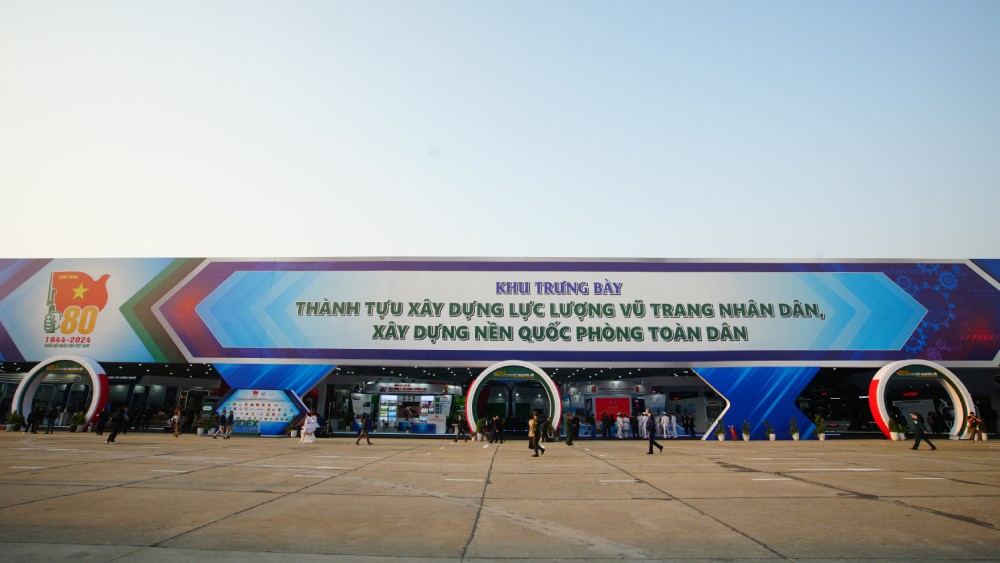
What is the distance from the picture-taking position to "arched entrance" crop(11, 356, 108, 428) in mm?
29547

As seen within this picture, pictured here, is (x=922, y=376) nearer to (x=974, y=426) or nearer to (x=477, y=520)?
(x=974, y=426)

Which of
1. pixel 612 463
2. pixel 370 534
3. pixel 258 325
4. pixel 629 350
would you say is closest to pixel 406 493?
pixel 370 534

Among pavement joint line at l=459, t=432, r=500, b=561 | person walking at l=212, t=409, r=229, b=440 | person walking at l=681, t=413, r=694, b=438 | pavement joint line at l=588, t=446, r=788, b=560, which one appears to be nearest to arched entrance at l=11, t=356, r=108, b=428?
person walking at l=212, t=409, r=229, b=440

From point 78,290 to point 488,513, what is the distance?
37701mm

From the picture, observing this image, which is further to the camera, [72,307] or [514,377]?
[72,307]

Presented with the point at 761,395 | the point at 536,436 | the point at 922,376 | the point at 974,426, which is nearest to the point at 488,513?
the point at 536,436

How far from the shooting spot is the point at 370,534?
20.8 feet

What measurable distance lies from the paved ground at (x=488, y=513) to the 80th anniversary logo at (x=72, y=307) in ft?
78.0

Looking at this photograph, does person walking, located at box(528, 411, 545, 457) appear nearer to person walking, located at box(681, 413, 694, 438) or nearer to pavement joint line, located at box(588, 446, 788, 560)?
pavement joint line, located at box(588, 446, 788, 560)

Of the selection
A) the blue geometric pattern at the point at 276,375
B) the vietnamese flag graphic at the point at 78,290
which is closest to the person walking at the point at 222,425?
the blue geometric pattern at the point at 276,375

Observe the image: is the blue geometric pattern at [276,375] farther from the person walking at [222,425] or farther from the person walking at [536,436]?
the person walking at [536,436]

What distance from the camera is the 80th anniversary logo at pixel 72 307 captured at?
108ft

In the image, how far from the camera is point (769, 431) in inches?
1162

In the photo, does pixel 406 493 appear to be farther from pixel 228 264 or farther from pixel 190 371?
pixel 190 371
